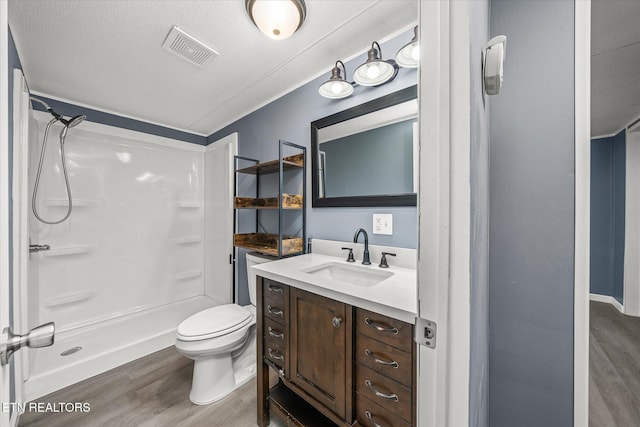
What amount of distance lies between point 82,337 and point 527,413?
296 cm

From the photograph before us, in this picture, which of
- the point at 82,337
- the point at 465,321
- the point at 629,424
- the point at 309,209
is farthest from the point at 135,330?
the point at 629,424

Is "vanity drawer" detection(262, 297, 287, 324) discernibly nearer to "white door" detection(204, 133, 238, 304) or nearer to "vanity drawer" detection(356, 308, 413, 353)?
"vanity drawer" detection(356, 308, 413, 353)

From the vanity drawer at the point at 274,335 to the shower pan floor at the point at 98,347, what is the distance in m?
1.49

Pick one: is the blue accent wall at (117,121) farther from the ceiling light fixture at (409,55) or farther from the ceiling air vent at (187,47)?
the ceiling light fixture at (409,55)

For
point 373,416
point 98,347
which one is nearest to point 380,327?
point 373,416

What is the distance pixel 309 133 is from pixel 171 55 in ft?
3.21

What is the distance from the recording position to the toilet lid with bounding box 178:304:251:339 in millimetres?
1491

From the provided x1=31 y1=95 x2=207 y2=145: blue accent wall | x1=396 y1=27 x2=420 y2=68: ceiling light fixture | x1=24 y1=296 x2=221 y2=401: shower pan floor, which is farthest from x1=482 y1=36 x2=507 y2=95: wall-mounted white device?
x1=31 y1=95 x2=207 y2=145: blue accent wall

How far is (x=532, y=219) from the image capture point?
873mm

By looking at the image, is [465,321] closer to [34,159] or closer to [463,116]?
[463,116]

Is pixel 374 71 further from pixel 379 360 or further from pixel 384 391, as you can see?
pixel 384 391

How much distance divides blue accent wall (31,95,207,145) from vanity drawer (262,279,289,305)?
7.48 ft

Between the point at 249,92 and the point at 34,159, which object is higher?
the point at 249,92

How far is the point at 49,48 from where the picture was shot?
1.42m
